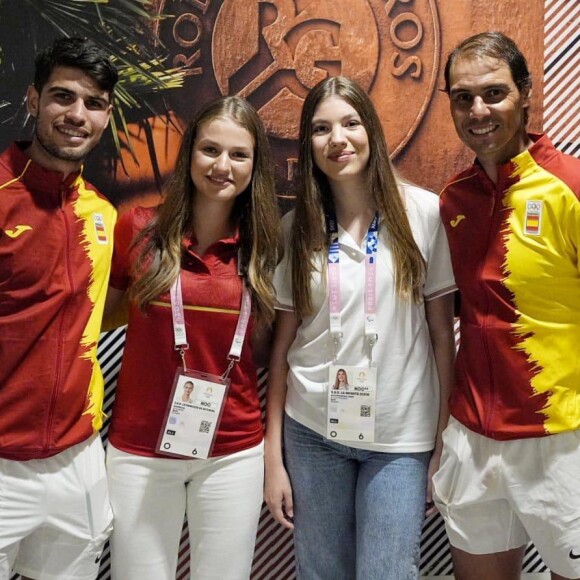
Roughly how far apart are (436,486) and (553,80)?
1.51m

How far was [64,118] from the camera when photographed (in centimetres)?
Answer: 160

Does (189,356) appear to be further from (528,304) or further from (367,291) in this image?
(528,304)

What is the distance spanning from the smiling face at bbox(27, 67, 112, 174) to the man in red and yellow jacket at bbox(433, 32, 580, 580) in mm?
982

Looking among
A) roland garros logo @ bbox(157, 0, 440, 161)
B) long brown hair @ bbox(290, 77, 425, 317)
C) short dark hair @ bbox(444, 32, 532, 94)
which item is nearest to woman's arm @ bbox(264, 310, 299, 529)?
long brown hair @ bbox(290, 77, 425, 317)

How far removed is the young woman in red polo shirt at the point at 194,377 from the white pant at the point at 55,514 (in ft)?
0.19

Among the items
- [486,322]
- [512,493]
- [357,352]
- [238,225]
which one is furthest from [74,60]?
[512,493]

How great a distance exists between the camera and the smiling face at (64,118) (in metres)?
1.60

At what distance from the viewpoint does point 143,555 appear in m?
1.68

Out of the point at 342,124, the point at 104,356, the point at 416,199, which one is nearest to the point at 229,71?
the point at 342,124

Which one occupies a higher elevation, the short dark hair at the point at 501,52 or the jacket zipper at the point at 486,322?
the short dark hair at the point at 501,52

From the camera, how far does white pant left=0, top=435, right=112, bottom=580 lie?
1.58 meters

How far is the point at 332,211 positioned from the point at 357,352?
1.42 feet

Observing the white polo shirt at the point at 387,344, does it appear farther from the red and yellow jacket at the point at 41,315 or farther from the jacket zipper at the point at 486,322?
the red and yellow jacket at the point at 41,315

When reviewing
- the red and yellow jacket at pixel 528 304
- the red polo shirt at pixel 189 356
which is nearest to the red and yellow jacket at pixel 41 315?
the red polo shirt at pixel 189 356
